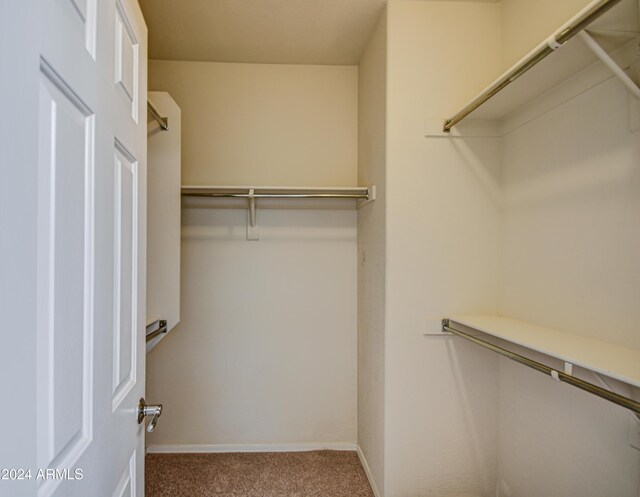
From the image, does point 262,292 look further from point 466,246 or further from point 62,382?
point 62,382

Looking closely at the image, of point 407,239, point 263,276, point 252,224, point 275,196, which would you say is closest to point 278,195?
point 275,196

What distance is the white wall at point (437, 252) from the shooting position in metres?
1.73

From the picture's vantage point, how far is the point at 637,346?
107 cm

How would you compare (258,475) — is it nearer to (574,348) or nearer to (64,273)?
(574,348)

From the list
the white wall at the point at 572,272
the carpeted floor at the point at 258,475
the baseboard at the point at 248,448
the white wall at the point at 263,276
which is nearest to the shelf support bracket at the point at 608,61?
the white wall at the point at 572,272

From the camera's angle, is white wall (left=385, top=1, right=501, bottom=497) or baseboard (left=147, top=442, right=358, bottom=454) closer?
white wall (left=385, top=1, right=501, bottom=497)

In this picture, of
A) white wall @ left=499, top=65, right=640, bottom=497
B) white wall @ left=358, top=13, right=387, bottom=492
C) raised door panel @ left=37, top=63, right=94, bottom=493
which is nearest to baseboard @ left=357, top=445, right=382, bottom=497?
white wall @ left=358, top=13, right=387, bottom=492

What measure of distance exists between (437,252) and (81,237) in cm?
150

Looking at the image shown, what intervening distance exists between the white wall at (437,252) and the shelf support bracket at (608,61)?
0.72 m

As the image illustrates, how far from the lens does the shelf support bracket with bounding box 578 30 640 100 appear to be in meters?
1.00

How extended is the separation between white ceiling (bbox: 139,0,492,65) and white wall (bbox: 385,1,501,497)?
34 centimetres

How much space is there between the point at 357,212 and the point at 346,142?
1.62 feet

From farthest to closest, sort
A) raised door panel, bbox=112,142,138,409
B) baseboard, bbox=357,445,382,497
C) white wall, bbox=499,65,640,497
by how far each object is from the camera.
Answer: baseboard, bbox=357,445,382,497 → white wall, bbox=499,65,640,497 → raised door panel, bbox=112,142,138,409

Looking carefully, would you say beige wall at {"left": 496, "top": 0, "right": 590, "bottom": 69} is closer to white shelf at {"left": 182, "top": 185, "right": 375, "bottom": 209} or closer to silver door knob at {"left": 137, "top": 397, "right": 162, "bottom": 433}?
white shelf at {"left": 182, "top": 185, "right": 375, "bottom": 209}
